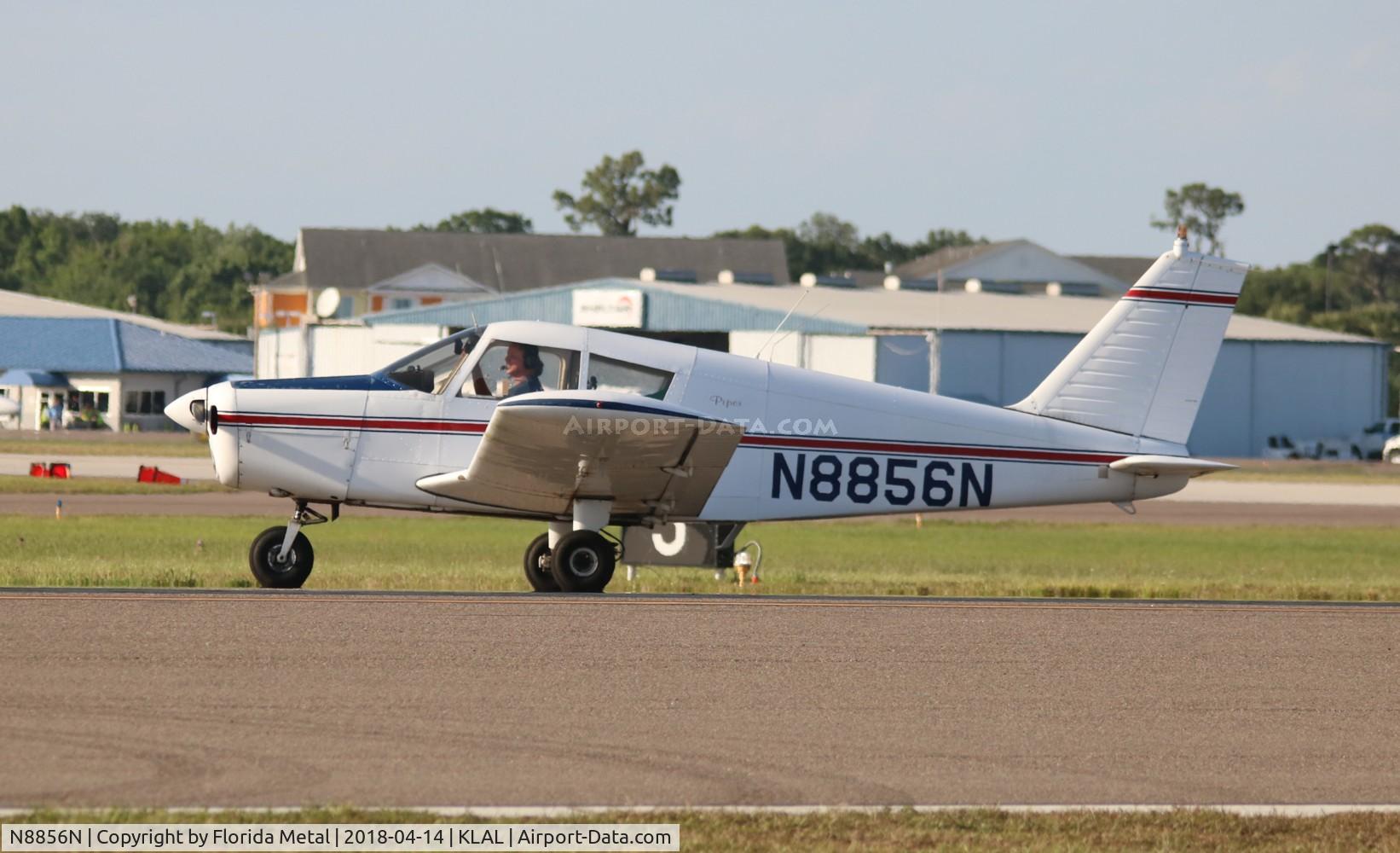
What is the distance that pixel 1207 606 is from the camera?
12.5 m

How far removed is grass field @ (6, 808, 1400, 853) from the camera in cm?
608

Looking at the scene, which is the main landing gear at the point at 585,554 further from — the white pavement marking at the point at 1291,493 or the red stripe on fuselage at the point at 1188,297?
the white pavement marking at the point at 1291,493

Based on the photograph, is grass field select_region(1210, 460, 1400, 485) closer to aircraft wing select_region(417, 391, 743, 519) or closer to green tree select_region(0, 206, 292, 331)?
aircraft wing select_region(417, 391, 743, 519)

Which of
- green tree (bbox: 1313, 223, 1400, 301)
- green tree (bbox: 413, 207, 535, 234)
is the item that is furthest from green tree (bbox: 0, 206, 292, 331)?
green tree (bbox: 1313, 223, 1400, 301)

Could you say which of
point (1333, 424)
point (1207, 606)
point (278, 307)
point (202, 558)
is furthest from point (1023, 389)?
point (278, 307)

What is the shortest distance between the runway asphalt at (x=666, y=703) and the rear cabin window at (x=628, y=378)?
Answer: 172 centimetres

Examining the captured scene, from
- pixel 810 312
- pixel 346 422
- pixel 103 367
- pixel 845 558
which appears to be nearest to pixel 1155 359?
pixel 346 422

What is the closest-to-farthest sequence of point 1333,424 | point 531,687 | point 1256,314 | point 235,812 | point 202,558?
point 235,812 < point 531,687 < point 202,558 < point 1333,424 < point 1256,314

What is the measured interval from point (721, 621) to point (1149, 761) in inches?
147

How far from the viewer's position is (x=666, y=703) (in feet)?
27.4

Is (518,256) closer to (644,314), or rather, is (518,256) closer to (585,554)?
(644,314)

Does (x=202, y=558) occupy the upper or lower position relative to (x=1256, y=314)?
lower

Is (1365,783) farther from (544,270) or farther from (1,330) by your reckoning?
(544,270)

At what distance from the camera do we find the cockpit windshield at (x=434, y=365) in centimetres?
1283
